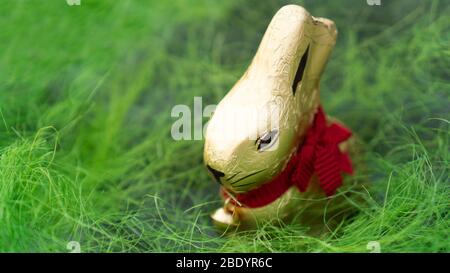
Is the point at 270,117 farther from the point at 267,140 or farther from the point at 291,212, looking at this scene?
the point at 291,212

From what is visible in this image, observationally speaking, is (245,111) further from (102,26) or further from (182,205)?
(102,26)

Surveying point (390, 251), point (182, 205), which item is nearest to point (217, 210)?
point (182, 205)

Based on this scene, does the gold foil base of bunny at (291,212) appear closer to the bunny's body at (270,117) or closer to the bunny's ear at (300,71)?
the bunny's body at (270,117)

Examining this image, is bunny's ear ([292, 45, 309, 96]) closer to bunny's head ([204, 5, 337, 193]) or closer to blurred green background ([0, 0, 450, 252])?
bunny's head ([204, 5, 337, 193])

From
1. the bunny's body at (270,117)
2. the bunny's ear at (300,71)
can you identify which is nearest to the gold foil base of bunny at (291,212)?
the bunny's body at (270,117)

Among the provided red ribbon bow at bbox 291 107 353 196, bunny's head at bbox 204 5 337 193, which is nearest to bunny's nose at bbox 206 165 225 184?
bunny's head at bbox 204 5 337 193

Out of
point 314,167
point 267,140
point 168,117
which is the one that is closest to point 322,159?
point 314,167
